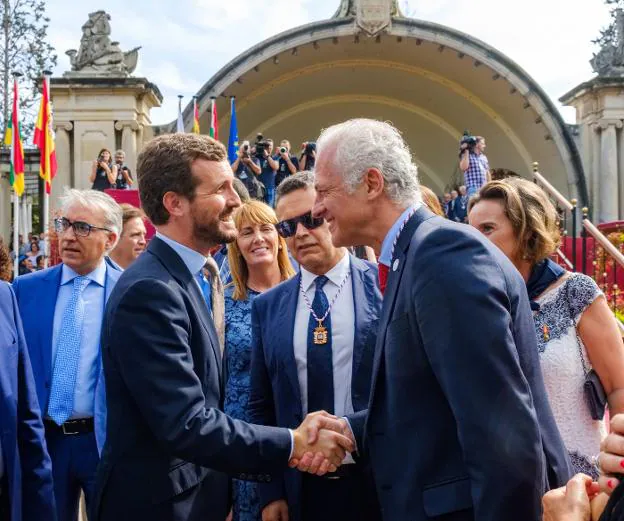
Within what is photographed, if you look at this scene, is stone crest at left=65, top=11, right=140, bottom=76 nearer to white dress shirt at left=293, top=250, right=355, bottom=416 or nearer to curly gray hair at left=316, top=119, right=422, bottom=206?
white dress shirt at left=293, top=250, right=355, bottom=416

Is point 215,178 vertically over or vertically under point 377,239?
over

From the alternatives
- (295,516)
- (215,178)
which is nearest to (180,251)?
(215,178)

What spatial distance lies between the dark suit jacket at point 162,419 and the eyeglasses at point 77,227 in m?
1.83

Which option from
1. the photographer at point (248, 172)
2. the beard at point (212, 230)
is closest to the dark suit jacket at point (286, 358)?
the beard at point (212, 230)

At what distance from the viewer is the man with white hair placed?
4.02 m

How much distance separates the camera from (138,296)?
Result: 277cm

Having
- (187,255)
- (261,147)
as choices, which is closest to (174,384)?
(187,255)

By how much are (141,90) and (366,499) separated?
54.5 ft

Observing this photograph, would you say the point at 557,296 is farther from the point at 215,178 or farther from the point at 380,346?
the point at 215,178

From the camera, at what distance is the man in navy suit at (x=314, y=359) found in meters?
3.34

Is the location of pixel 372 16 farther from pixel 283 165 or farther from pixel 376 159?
pixel 376 159

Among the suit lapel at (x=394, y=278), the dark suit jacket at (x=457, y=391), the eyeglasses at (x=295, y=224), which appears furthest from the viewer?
the eyeglasses at (x=295, y=224)

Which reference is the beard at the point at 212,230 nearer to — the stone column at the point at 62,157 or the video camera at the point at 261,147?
the video camera at the point at 261,147

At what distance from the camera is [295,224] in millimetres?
3969
